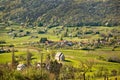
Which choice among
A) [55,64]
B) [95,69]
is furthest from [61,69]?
[95,69]

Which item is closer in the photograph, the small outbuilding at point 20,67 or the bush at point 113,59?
the small outbuilding at point 20,67

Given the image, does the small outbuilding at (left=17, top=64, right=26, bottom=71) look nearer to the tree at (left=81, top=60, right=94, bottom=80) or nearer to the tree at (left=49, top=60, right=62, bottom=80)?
the tree at (left=49, top=60, right=62, bottom=80)

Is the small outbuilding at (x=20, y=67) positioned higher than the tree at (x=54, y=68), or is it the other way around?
the tree at (x=54, y=68)

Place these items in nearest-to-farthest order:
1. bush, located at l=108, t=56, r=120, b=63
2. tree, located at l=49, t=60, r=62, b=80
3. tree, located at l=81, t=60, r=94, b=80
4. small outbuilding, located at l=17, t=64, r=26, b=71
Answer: tree, located at l=49, t=60, r=62, b=80 → small outbuilding, located at l=17, t=64, r=26, b=71 → tree, located at l=81, t=60, r=94, b=80 → bush, located at l=108, t=56, r=120, b=63

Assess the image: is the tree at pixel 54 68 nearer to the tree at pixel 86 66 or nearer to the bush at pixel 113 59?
the tree at pixel 86 66

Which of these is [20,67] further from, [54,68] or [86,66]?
[86,66]

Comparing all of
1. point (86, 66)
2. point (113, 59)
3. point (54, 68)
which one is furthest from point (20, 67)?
point (113, 59)

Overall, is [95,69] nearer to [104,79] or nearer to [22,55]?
[104,79]

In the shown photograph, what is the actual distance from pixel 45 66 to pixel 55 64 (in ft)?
31.1

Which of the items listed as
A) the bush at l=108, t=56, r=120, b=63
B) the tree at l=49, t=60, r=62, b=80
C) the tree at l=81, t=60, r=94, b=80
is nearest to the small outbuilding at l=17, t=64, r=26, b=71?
the tree at l=49, t=60, r=62, b=80

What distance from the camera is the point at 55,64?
137 metres

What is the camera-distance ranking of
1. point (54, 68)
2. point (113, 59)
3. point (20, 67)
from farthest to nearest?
point (113, 59) < point (20, 67) < point (54, 68)

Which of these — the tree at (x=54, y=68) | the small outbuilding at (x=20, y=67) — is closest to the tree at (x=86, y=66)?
the tree at (x=54, y=68)

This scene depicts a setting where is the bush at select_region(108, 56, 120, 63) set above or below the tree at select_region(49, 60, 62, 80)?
below
